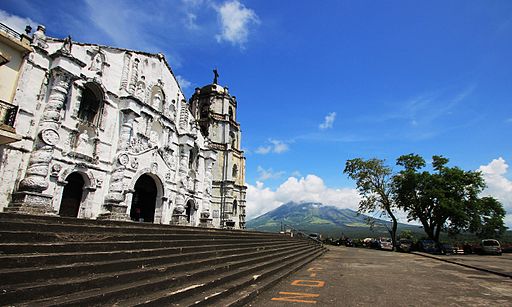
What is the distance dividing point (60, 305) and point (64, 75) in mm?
11715

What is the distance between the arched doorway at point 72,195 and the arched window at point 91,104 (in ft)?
9.98

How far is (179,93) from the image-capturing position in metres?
21.5

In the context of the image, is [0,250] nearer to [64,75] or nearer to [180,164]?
[64,75]

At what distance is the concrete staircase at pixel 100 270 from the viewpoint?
3.60 m

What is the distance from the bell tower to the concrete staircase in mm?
22020

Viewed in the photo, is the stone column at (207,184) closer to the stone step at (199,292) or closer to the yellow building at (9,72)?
the yellow building at (9,72)

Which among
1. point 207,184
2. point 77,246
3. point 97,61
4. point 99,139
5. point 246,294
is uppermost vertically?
point 97,61

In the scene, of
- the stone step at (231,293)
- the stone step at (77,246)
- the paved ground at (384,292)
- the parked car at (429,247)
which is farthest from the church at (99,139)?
the parked car at (429,247)

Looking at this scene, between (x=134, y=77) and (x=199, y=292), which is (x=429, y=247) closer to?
(x=199, y=292)

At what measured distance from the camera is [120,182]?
14297mm

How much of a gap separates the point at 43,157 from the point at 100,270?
28.3ft

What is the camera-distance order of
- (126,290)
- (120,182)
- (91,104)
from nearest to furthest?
(126,290) < (91,104) < (120,182)

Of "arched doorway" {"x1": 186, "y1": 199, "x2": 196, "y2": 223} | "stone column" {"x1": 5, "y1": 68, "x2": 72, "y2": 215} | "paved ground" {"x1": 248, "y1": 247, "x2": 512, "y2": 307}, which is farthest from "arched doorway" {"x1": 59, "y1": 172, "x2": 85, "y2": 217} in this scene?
"paved ground" {"x1": 248, "y1": 247, "x2": 512, "y2": 307}

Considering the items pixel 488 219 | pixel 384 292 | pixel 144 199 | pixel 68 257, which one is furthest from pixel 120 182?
pixel 488 219
